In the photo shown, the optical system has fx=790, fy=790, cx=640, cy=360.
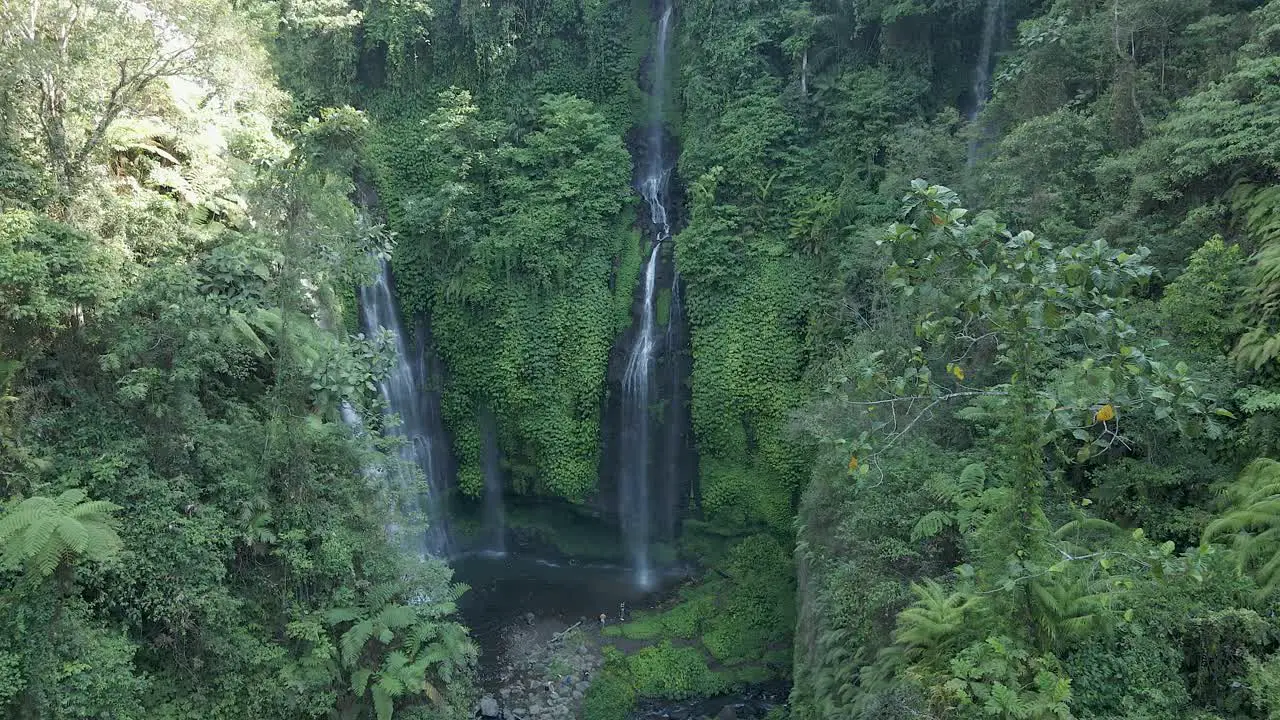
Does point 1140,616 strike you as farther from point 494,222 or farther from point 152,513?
point 494,222

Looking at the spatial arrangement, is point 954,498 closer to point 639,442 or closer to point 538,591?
point 639,442

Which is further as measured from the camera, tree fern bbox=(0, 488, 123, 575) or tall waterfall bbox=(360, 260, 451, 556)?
tall waterfall bbox=(360, 260, 451, 556)

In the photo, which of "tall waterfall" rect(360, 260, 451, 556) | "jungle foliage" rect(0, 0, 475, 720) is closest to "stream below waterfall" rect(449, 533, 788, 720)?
"tall waterfall" rect(360, 260, 451, 556)

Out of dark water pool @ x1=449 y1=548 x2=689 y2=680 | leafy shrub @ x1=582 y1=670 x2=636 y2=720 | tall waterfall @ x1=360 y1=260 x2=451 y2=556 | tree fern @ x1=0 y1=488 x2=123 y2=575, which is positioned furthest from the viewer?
tall waterfall @ x1=360 y1=260 x2=451 y2=556

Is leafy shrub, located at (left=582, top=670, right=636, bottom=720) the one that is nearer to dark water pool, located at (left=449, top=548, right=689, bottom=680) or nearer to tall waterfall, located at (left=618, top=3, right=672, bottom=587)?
dark water pool, located at (left=449, top=548, right=689, bottom=680)

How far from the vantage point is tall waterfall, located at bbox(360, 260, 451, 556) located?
62.4ft

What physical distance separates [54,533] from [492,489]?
1220cm

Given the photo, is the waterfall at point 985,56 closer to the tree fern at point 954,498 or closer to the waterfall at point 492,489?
the tree fern at point 954,498

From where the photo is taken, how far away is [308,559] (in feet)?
34.5

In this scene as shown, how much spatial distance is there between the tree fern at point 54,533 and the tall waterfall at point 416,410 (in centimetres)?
974

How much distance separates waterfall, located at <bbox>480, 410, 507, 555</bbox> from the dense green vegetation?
1.00 m

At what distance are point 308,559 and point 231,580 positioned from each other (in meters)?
0.97

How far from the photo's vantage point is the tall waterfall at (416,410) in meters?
19.0

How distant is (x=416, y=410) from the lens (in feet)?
64.4
